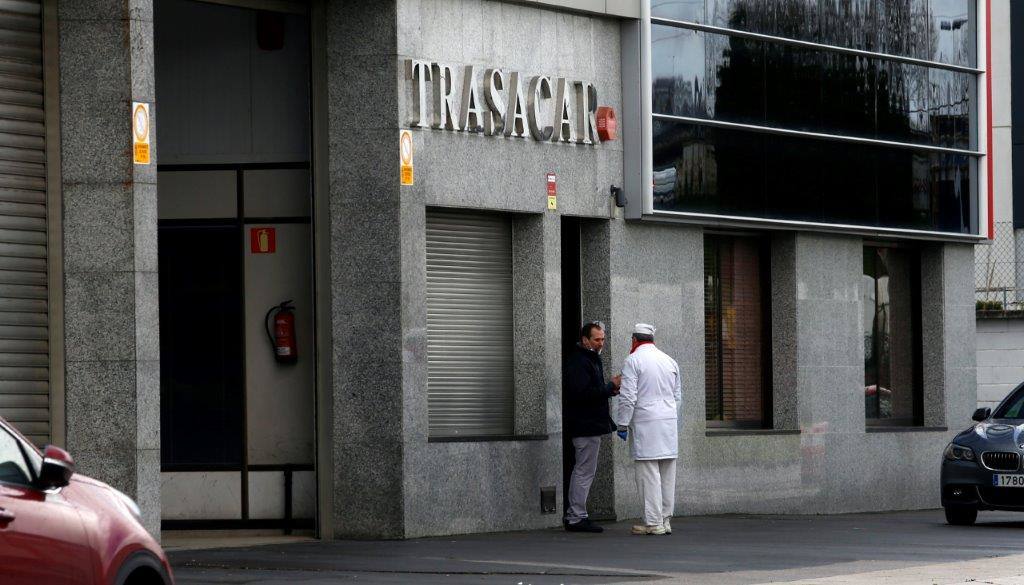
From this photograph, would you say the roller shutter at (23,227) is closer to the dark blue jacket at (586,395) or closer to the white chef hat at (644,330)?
the dark blue jacket at (586,395)

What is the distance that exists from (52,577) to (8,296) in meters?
7.21

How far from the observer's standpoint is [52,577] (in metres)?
7.24

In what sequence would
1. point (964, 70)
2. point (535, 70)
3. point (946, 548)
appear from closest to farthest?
point (946, 548)
point (535, 70)
point (964, 70)

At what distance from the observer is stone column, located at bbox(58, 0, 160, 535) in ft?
46.5

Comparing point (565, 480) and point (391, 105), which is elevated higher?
point (391, 105)

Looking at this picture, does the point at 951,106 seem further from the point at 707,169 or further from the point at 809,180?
the point at 707,169

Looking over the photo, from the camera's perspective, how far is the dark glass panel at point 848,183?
22.2 m

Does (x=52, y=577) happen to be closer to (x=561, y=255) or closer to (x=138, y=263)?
(x=138, y=263)

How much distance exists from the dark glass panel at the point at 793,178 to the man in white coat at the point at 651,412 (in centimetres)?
375

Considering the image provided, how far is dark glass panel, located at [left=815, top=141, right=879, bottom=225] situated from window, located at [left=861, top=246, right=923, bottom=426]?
3.39ft

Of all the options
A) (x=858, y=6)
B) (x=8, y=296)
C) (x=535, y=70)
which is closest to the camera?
(x=8, y=296)

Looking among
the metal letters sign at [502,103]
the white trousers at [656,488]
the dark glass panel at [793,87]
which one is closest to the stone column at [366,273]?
the metal letters sign at [502,103]

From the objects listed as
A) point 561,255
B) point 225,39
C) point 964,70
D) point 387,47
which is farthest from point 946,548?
point 964,70

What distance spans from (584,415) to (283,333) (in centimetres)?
279
